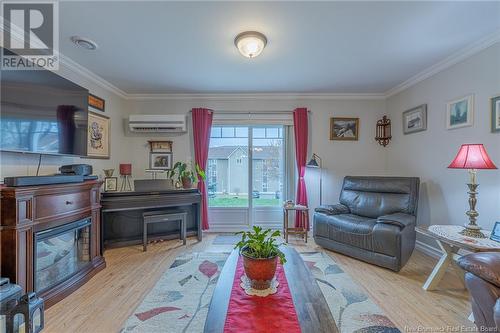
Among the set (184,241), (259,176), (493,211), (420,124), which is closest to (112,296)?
(184,241)

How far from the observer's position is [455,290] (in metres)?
2.24

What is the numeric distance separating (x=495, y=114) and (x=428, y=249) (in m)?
1.83

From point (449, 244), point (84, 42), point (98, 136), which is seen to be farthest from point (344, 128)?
point (98, 136)

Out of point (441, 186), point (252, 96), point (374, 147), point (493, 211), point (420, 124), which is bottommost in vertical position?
point (493, 211)

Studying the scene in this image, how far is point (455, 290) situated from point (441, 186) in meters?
1.28

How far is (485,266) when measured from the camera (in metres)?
1.38

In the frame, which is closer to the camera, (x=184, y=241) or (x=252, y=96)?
(x=184, y=241)

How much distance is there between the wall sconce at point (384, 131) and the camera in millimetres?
4062

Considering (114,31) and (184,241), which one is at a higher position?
(114,31)

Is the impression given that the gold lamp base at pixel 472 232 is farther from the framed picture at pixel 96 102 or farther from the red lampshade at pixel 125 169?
the framed picture at pixel 96 102

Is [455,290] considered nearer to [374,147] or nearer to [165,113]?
[374,147]

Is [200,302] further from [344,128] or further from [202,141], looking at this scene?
[344,128]

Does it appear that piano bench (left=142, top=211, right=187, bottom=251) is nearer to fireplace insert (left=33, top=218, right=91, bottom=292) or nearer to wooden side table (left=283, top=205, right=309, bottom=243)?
fireplace insert (left=33, top=218, right=91, bottom=292)

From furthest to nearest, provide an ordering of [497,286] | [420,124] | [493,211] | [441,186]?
1. [420,124]
2. [441,186]
3. [493,211]
4. [497,286]
